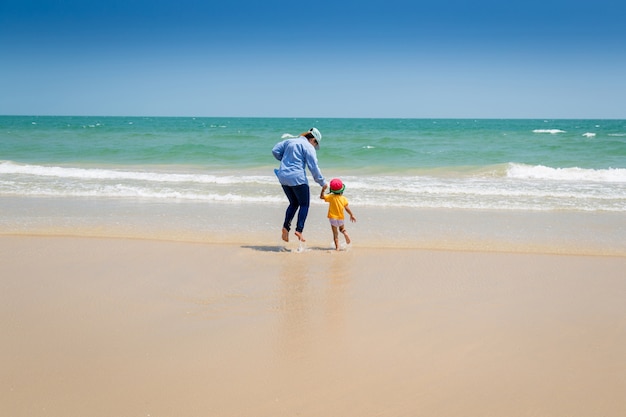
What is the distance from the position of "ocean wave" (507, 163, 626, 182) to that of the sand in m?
10.9

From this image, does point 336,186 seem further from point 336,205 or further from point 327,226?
point 327,226

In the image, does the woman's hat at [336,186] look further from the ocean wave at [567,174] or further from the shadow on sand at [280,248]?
the ocean wave at [567,174]

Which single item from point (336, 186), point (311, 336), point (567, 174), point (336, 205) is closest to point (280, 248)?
point (336, 205)

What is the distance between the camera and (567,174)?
16.9m

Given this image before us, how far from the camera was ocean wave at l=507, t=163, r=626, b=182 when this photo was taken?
15.9 meters

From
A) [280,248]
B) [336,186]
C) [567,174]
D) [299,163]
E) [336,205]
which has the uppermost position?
[299,163]

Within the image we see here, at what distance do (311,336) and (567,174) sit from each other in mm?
15461

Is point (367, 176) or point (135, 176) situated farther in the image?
point (367, 176)

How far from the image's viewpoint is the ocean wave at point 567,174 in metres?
15.9

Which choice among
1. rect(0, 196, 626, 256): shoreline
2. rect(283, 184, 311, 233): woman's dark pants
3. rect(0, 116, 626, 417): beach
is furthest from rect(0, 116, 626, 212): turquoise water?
rect(283, 184, 311, 233): woman's dark pants

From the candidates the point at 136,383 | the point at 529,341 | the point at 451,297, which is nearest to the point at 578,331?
the point at 529,341

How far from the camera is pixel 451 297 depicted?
4824 millimetres

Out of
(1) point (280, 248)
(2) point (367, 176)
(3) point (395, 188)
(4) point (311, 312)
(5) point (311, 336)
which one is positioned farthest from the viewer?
(2) point (367, 176)

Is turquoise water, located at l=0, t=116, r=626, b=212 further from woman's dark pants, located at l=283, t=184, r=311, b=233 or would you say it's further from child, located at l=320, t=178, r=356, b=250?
woman's dark pants, located at l=283, t=184, r=311, b=233
